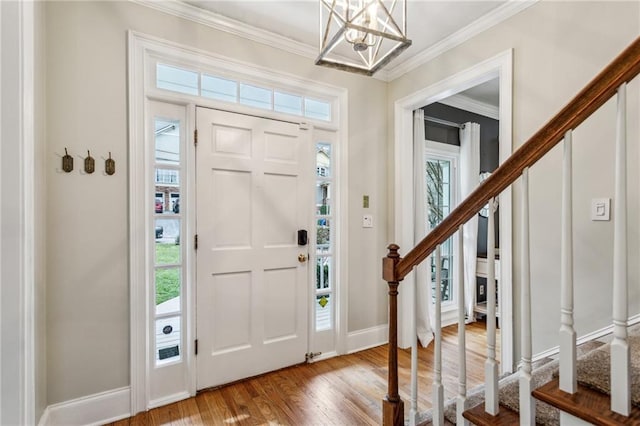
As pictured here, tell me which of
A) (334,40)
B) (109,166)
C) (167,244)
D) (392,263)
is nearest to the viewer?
(334,40)

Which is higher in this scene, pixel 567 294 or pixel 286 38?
pixel 286 38

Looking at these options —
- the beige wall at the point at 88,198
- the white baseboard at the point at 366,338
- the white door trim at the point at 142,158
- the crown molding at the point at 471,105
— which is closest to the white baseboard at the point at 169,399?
the white door trim at the point at 142,158

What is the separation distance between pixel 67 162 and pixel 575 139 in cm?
299

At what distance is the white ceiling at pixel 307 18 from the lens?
2209 millimetres

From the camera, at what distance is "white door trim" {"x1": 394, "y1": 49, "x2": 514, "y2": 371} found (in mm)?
2172

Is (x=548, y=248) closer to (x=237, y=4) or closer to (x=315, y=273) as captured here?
(x=315, y=273)

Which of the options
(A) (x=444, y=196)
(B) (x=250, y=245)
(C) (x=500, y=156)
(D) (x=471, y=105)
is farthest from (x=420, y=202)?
(B) (x=250, y=245)

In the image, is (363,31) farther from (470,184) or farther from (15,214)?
(470,184)

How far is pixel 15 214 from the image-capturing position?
1316 millimetres

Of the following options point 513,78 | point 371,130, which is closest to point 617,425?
point 513,78

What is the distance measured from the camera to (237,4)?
222cm

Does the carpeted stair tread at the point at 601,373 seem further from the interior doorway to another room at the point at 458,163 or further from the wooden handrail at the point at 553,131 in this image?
the interior doorway to another room at the point at 458,163

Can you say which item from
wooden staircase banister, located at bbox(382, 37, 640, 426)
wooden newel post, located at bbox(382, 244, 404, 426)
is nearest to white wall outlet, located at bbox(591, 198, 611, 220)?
wooden staircase banister, located at bbox(382, 37, 640, 426)

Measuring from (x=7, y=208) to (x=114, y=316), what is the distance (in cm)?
101
